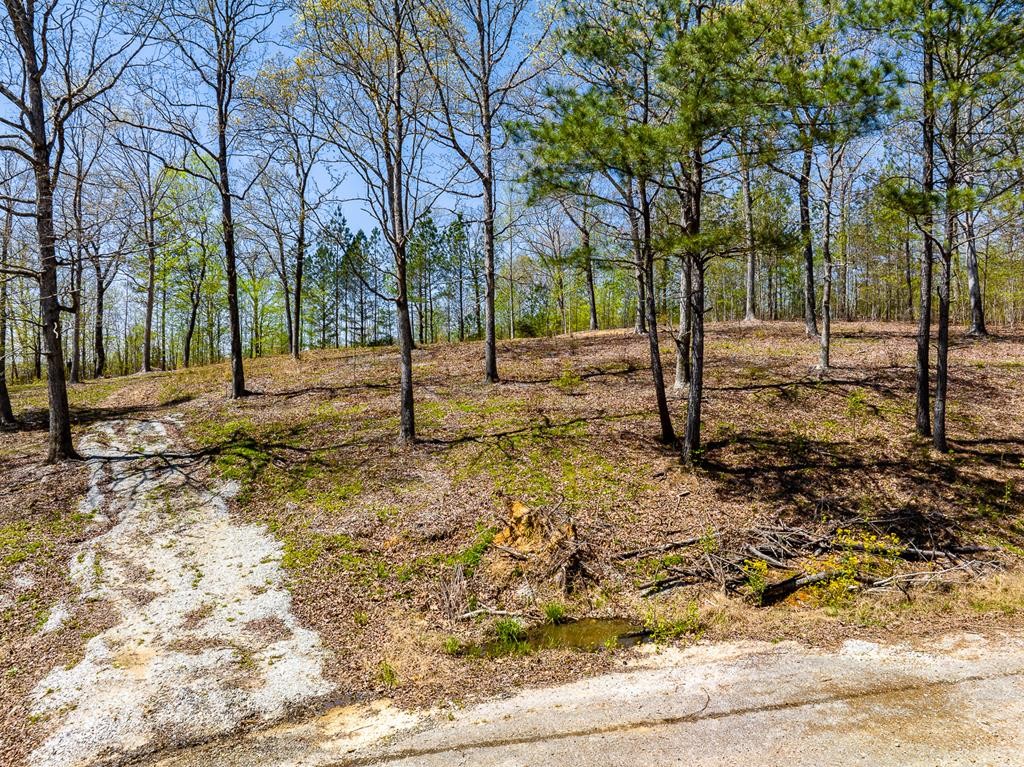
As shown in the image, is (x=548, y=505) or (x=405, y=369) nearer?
(x=548, y=505)

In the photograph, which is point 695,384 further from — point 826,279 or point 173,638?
point 173,638

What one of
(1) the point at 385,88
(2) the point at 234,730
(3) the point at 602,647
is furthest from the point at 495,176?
(2) the point at 234,730

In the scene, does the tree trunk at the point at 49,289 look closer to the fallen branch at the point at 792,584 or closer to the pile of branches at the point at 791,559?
the pile of branches at the point at 791,559

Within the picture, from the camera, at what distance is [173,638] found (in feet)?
→ 18.0

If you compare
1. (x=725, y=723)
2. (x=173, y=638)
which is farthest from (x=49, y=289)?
(x=725, y=723)

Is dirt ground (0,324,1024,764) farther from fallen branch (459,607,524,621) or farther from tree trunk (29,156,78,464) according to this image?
→ tree trunk (29,156,78,464)

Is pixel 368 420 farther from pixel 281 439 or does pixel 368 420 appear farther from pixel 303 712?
pixel 303 712

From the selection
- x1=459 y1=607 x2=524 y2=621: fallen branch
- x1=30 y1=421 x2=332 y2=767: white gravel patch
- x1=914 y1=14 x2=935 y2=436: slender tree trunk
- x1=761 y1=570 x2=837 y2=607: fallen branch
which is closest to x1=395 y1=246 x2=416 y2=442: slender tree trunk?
x1=30 y1=421 x2=332 y2=767: white gravel patch

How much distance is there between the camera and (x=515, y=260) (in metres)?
36.3

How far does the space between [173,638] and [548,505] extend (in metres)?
5.04

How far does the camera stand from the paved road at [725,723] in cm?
366

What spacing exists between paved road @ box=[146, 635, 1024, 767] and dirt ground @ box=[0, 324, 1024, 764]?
0.44 metres

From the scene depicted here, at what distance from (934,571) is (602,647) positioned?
4707 mm

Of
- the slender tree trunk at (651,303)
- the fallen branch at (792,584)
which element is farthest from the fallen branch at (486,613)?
the slender tree trunk at (651,303)
